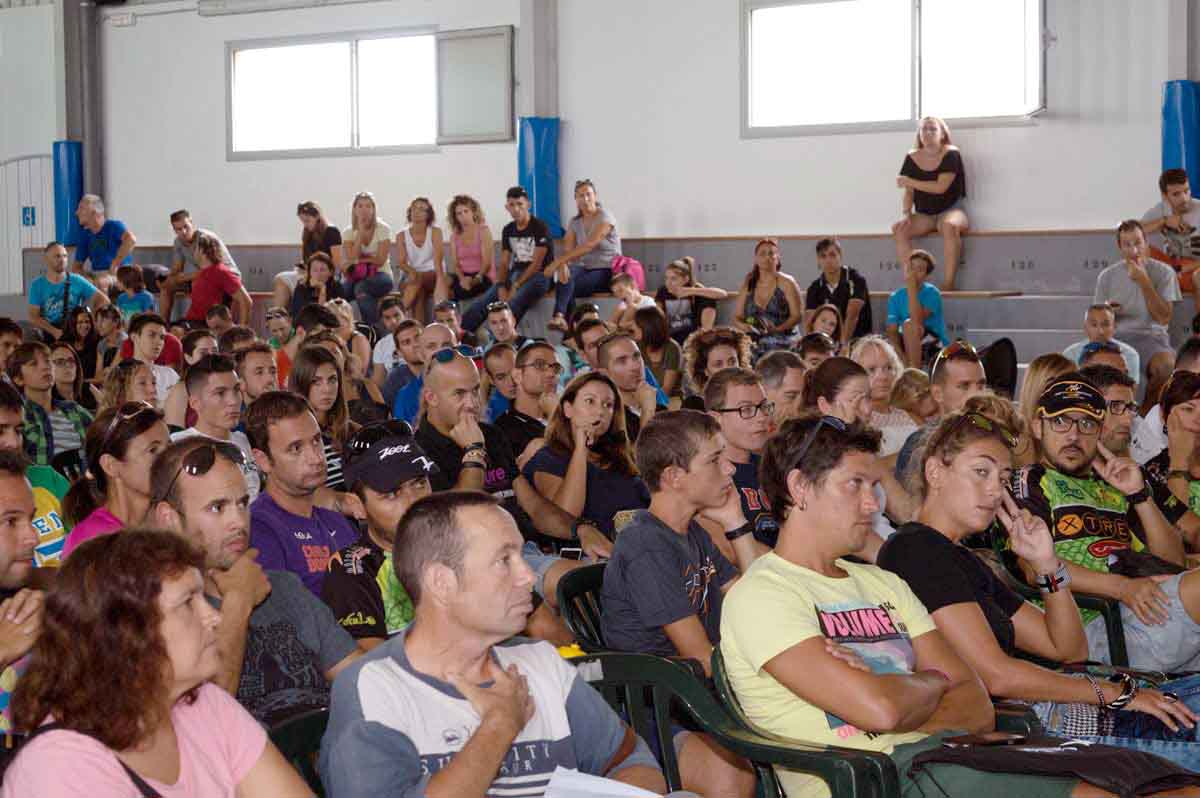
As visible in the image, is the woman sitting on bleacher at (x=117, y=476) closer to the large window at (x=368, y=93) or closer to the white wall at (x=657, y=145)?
the white wall at (x=657, y=145)

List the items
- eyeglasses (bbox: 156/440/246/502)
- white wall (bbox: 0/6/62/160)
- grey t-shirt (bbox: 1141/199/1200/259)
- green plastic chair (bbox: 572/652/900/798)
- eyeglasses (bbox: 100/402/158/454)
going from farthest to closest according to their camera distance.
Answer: white wall (bbox: 0/6/62/160) < grey t-shirt (bbox: 1141/199/1200/259) < eyeglasses (bbox: 100/402/158/454) < eyeglasses (bbox: 156/440/246/502) < green plastic chair (bbox: 572/652/900/798)

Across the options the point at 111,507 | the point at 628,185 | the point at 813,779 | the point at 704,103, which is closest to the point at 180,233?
the point at 628,185

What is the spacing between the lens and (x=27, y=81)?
56.5ft

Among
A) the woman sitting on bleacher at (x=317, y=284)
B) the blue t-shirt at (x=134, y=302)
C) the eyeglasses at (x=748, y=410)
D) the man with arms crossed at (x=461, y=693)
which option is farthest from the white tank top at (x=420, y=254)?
the man with arms crossed at (x=461, y=693)

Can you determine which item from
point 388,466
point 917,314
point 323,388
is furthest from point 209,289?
point 388,466

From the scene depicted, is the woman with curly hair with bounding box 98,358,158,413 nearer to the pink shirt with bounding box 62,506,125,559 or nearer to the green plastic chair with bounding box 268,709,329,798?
the pink shirt with bounding box 62,506,125,559

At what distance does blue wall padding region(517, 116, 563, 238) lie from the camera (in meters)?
14.1

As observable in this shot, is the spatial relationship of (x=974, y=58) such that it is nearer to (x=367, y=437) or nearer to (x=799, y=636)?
(x=367, y=437)

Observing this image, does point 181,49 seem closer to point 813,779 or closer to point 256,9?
point 256,9

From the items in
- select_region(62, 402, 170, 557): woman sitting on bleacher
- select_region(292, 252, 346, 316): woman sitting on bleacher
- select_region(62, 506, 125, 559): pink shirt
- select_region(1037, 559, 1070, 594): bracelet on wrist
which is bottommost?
select_region(1037, 559, 1070, 594): bracelet on wrist

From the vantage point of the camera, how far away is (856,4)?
13.2 m

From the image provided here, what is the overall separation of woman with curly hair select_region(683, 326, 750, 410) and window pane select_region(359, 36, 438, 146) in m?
8.84

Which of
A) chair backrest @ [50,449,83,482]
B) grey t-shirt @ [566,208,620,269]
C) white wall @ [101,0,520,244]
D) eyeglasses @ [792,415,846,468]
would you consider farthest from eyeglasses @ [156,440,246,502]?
white wall @ [101,0,520,244]

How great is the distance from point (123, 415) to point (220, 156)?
12.7m
